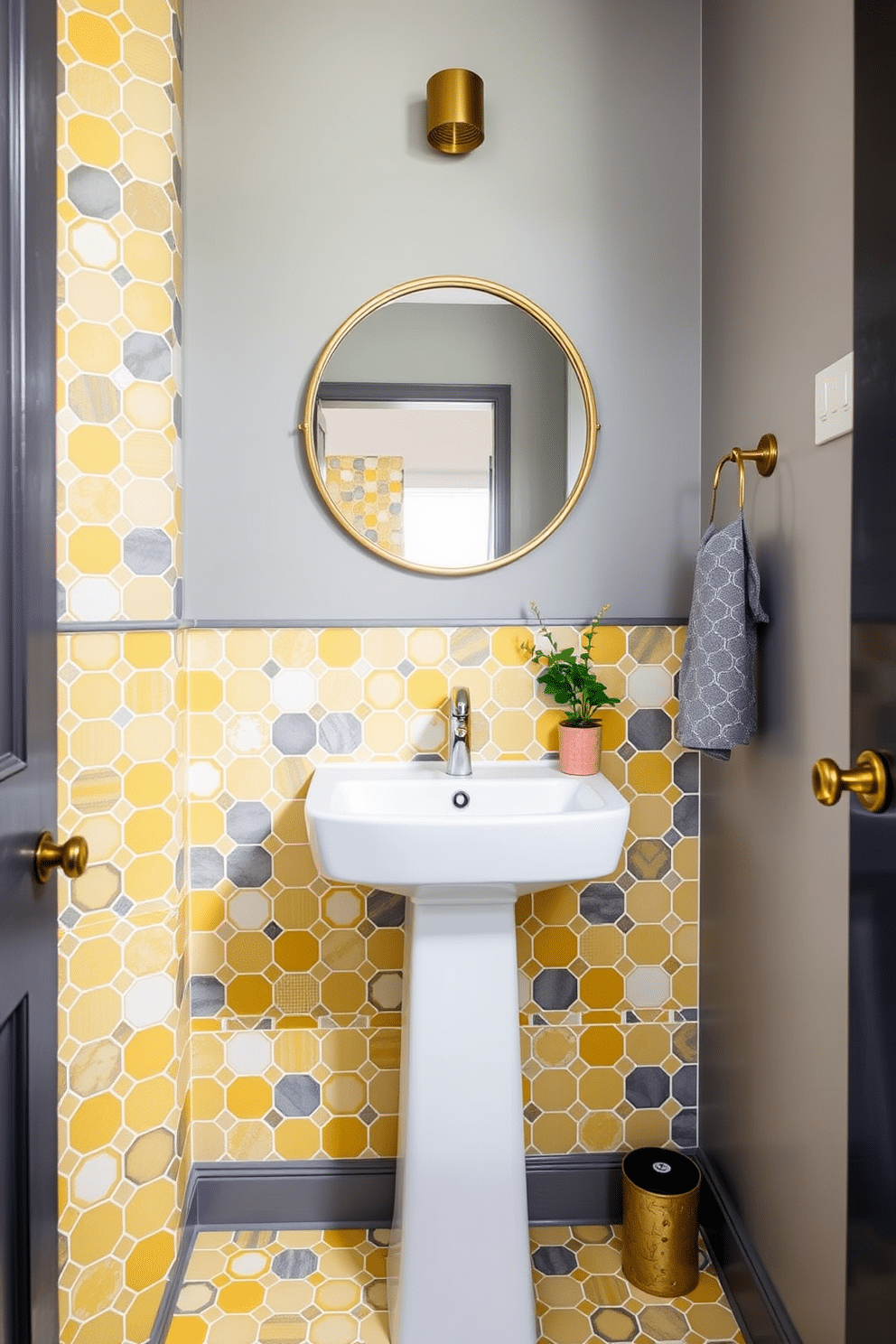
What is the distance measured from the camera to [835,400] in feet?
4.18

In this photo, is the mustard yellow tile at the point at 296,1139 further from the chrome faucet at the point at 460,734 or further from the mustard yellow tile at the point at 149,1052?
the chrome faucet at the point at 460,734

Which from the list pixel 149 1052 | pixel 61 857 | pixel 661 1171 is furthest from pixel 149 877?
pixel 661 1171

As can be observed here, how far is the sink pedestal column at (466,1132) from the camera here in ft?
5.26

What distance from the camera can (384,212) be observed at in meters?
1.89

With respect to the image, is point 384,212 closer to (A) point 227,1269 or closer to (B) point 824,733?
(B) point 824,733

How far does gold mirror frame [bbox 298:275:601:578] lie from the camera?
6.15 feet

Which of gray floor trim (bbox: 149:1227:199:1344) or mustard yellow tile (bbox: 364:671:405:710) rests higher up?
mustard yellow tile (bbox: 364:671:405:710)

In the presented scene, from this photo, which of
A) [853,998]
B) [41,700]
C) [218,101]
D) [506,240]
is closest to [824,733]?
[853,998]

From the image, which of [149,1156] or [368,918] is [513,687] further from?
[149,1156]

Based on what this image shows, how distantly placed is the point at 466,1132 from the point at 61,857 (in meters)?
1.02

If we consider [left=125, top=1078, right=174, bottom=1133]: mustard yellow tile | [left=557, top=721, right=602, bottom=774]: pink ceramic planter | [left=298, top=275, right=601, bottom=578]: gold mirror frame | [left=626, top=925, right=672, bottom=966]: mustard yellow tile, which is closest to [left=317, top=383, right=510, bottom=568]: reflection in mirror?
[left=298, top=275, right=601, bottom=578]: gold mirror frame

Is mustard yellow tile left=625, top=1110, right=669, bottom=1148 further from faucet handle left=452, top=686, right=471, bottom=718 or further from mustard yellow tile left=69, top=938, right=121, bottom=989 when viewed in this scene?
mustard yellow tile left=69, top=938, right=121, bottom=989

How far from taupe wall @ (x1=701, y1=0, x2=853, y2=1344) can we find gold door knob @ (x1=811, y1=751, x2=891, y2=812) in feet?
1.55

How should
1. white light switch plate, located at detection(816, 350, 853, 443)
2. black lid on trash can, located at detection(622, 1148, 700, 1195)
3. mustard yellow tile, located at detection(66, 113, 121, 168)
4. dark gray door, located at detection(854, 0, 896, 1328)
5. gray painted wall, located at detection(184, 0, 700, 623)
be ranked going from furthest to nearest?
gray painted wall, located at detection(184, 0, 700, 623)
black lid on trash can, located at detection(622, 1148, 700, 1195)
mustard yellow tile, located at detection(66, 113, 121, 168)
white light switch plate, located at detection(816, 350, 853, 443)
dark gray door, located at detection(854, 0, 896, 1328)
